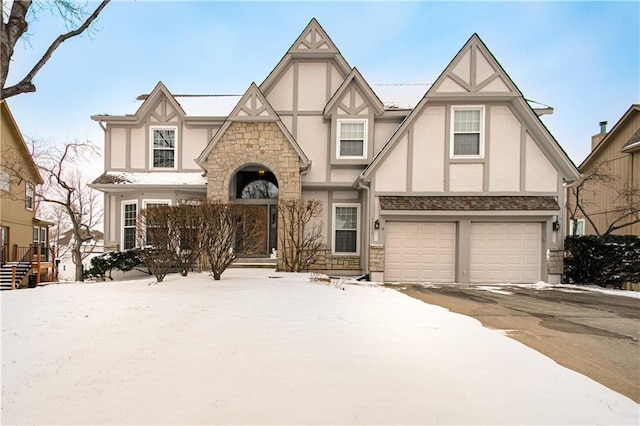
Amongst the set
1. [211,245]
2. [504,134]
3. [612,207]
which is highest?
[504,134]

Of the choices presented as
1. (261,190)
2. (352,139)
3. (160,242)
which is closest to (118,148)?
(261,190)

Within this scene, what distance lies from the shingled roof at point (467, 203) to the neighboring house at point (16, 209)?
702 inches

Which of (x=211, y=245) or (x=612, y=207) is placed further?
(x=612, y=207)

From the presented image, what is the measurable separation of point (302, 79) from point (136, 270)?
10240mm

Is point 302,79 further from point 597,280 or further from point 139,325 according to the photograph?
point 597,280

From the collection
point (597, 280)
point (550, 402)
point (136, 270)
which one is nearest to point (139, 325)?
point (550, 402)

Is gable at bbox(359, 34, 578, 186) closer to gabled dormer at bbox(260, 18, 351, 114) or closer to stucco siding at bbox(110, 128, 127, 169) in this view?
gabled dormer at bbox(260, 18, 351, 114)

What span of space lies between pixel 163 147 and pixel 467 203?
12.8 metres

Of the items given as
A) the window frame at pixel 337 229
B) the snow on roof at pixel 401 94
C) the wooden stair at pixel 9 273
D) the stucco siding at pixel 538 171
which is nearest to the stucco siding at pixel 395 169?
the window frame at pixel 337 229

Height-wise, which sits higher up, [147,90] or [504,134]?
[147,90]

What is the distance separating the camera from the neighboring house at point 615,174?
1473cm

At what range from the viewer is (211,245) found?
26.5ft

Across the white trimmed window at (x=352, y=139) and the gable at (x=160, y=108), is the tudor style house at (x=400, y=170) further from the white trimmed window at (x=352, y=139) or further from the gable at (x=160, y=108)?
the gable at (x=160, y=108)

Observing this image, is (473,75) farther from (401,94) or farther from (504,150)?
(401,94)
